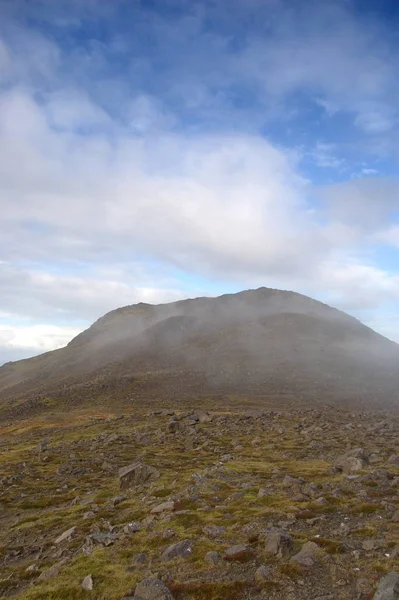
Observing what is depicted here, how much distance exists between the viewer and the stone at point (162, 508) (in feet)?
84.0

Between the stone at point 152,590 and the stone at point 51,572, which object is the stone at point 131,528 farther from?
the stone at point 152,590

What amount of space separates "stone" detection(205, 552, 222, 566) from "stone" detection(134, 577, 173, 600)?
258 centimetres

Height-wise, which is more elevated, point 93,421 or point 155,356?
point 155,356

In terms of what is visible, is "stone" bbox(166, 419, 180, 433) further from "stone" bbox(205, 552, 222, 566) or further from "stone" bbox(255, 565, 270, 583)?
"stone" bbox(255, 565, 270, 583)

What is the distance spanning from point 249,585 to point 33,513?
20.5m

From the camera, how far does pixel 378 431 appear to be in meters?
54.0

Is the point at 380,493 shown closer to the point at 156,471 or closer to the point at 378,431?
the point at 156,471

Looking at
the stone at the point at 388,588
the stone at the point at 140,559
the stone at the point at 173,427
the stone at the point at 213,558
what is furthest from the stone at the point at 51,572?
the stone at the point at 173,427

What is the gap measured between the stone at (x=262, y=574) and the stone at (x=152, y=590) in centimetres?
328

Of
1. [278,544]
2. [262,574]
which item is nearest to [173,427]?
[278,544]

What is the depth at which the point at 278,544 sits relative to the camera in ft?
59.5

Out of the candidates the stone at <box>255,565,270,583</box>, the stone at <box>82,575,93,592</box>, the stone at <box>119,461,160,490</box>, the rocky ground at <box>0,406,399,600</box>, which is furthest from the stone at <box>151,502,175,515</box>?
the stone at <box>255,565,270,583</box>

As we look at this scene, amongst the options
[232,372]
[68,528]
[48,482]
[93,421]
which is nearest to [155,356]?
[232,372]

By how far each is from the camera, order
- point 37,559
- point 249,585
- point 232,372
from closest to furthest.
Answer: point 249,585, point 37,559, point 232,372
